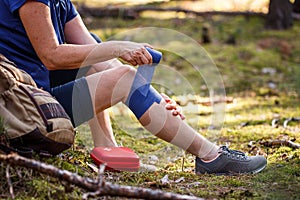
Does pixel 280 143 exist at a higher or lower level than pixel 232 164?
lower

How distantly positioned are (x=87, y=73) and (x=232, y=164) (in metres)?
1.04

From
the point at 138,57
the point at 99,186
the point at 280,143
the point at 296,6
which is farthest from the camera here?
the point at 296,6

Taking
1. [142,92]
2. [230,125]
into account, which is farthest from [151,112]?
[230,125]

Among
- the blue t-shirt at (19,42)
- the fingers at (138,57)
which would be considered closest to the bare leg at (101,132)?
the blue t-shirt at (19,42)

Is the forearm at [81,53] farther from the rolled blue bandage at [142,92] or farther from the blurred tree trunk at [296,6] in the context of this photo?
the blurred tree trunk at [296,6]

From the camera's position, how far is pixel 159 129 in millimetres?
3150

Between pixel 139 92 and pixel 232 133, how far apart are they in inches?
63.2

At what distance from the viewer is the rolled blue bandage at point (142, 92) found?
304 cm

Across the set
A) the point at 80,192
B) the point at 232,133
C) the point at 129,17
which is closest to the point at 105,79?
the point at 80,192

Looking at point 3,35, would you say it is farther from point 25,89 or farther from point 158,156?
point 158,156

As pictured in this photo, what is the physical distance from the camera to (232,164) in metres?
3.21

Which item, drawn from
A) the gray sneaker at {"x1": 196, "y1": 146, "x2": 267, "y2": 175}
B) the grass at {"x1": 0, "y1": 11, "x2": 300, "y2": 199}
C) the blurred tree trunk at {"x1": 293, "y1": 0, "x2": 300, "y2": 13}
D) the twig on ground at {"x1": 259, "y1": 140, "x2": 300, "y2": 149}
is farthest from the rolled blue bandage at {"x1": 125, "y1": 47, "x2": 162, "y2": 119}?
the blurred tree trunk at {"x1": 293, "y1": 0, "x2": 300, "y2": 13}

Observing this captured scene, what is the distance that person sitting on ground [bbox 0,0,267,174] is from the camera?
283 centimetres

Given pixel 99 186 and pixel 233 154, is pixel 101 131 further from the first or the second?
pixel 99 186
